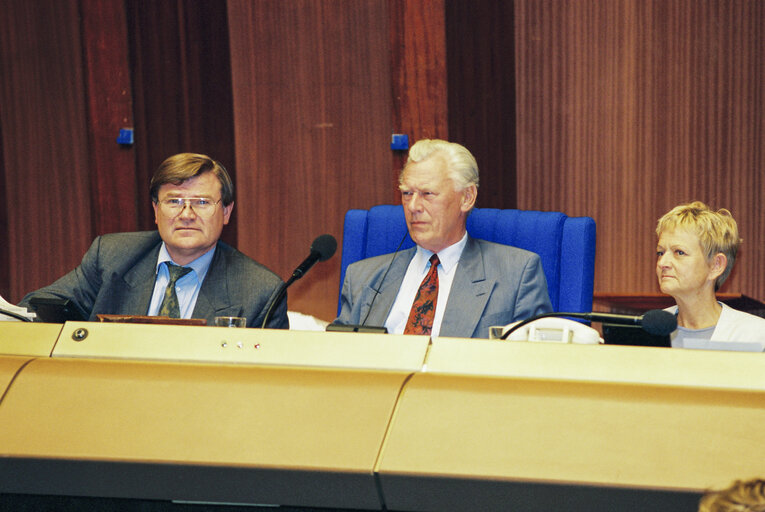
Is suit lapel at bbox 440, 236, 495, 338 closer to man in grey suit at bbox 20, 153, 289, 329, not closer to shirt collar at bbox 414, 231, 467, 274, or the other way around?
shirt collar at bbox 414, 231, 467, 274

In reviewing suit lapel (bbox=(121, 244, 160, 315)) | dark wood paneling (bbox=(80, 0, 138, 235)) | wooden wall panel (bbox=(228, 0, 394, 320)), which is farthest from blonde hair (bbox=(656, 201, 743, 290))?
dark wood paneling (bbox=(80, 0, 138, 235))

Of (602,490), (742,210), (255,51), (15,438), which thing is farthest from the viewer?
(255,51)

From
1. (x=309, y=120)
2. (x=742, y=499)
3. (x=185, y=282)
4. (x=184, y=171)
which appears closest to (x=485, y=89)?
(x=309, y=120)

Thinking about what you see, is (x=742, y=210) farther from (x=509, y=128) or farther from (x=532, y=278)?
(x=532, y=278)

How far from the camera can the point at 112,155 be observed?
3.84 m

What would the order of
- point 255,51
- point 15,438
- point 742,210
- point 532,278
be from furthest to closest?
point 255,51 → point 742,210 → point 532,278 → point 15,438

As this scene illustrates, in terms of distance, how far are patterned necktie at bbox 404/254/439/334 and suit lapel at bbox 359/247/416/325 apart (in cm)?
7

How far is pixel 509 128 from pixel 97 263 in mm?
2165

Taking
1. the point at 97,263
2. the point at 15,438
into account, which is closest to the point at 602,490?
the point at 15,438

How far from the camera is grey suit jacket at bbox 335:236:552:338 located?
7.00 feet

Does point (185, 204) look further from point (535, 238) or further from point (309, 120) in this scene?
point (309, 120)

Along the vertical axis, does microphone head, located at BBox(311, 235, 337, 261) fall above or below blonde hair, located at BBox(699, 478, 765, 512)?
above

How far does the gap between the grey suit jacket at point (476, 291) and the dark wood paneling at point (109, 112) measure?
1.90 m

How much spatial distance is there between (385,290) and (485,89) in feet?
5.72
